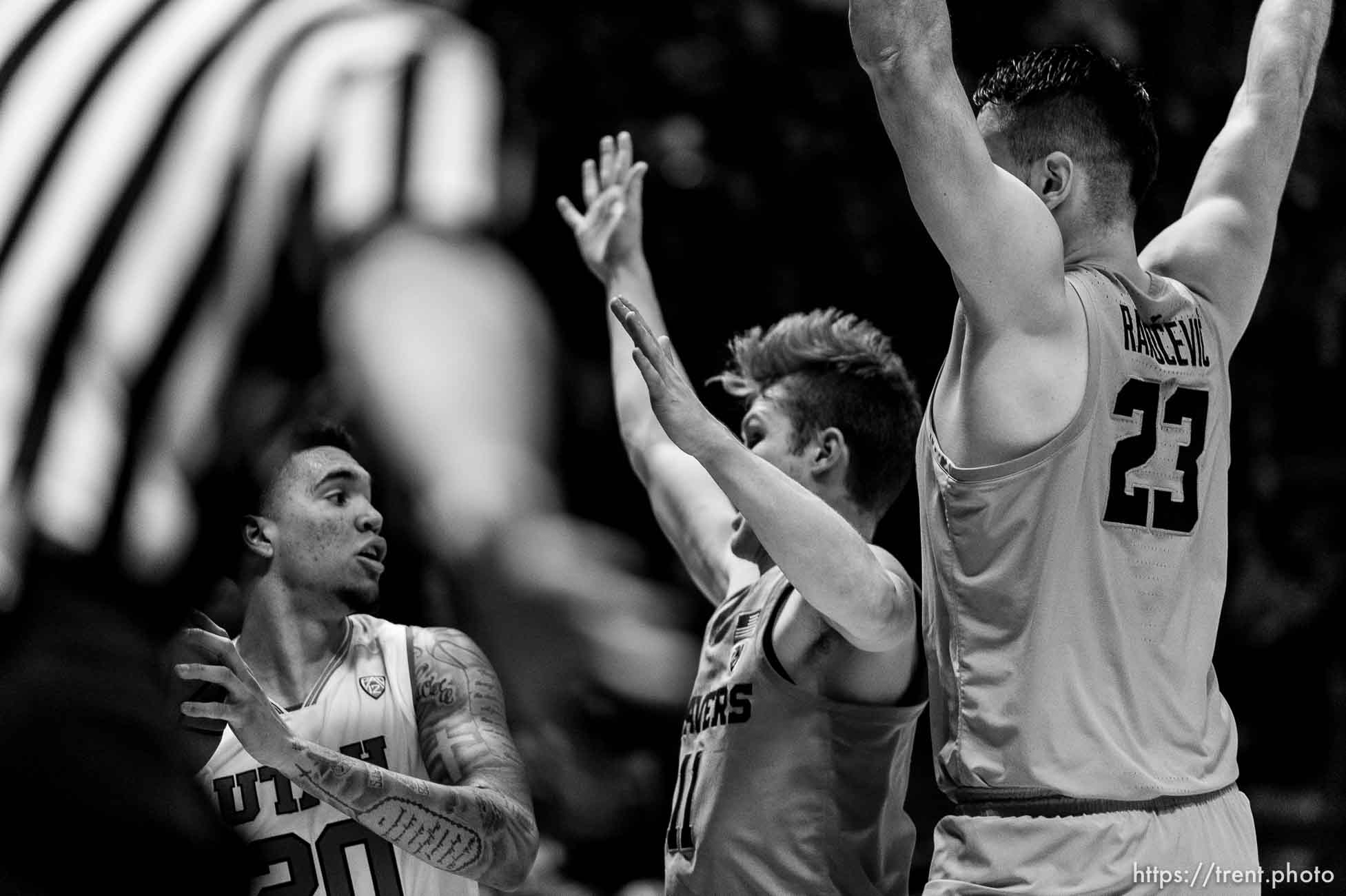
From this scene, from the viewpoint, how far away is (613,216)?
3205mm

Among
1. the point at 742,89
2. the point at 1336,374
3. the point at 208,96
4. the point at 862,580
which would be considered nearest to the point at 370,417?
the point at 208,96

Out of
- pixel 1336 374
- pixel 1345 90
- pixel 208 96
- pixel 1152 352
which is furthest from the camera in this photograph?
pixel 1336 374

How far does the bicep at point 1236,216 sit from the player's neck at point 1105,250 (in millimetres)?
205

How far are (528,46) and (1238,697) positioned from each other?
150 inches

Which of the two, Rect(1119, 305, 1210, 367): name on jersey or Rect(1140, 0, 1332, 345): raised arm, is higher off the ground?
Rect(1140, 0, 1332, 345): raised arm

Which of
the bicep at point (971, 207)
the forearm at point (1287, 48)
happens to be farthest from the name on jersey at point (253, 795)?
the forearm at point (1287, 48)

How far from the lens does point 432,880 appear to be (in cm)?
258

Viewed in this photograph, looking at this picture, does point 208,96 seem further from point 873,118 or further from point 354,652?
point 873,118

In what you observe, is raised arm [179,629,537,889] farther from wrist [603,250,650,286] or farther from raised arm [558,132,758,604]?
wrist [603,250,650,286]

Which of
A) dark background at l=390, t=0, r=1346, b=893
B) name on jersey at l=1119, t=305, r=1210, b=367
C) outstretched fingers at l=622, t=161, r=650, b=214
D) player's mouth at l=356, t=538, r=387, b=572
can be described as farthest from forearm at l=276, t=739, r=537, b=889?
dark background at l=390, t=0, r=1346, b=893

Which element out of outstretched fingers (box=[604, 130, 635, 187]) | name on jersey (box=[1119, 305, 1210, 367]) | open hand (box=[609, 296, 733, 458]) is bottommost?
open hand (box=[609, 296, 733, 458])

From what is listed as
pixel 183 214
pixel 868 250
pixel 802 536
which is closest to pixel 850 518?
pixel 802 536

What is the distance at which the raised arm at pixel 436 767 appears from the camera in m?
2.21

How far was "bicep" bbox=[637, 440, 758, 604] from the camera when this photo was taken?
9.89 feet
